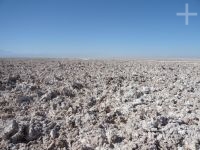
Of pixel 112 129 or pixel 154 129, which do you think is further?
pixel 112 129

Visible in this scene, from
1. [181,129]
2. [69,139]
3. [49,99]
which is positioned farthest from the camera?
[49,99]

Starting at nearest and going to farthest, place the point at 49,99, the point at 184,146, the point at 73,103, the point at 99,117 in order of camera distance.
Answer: the point at 184,146 < the point at 99,117 < the point at 73,103 < the point at 49,99

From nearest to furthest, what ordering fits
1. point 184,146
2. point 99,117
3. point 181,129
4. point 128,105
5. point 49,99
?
point 184,146 < point 181,129 < point 99,117 < point 128,105 < point 49,99

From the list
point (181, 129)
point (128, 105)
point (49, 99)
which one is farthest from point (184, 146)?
point (49, 99)

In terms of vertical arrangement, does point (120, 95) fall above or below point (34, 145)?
above

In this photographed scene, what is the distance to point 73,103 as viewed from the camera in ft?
26.1

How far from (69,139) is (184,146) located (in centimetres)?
218

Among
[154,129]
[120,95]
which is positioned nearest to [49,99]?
[120,95]

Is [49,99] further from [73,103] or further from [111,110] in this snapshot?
[111,110]

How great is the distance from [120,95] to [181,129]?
3.43 m

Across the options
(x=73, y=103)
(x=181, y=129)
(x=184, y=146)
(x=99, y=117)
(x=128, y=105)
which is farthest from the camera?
(x=73, y=103)

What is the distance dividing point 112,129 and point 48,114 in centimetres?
216

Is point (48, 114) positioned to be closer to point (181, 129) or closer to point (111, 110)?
point (111, 110)

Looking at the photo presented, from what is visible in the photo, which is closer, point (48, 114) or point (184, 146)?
point (184, 146)
